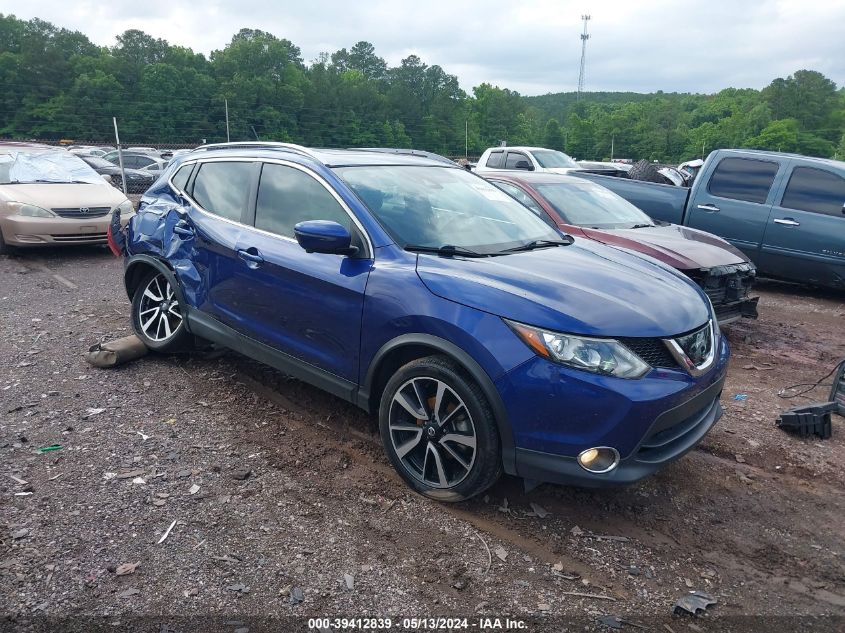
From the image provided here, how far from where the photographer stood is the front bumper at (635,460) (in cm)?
289

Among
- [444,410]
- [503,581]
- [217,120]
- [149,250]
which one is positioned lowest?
[503,581]

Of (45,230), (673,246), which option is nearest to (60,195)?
(45,230)

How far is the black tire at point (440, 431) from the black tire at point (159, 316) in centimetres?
231

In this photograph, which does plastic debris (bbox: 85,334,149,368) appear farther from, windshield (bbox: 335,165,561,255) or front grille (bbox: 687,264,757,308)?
front grille (bbox: 687,264,757,308)

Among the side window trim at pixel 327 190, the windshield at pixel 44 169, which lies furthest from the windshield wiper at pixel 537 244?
the windshield at pixel 44 169

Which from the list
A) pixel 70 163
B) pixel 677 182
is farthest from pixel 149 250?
pixel 677 182

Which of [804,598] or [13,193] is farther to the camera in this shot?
[13,193]

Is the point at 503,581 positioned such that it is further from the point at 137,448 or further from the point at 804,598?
the point at 137,448

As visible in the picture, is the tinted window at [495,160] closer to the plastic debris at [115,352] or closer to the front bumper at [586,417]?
the plastic debris at [115,352]

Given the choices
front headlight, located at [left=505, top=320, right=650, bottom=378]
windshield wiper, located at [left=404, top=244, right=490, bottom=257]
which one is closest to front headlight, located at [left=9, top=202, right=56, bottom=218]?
windshield wiper, located at [left=404, top=244, right=490, bottom=257]

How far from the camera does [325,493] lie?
342 cm

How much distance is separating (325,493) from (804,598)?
2.25 m

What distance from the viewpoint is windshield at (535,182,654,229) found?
6.75 m

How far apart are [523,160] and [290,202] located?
1216 cm
